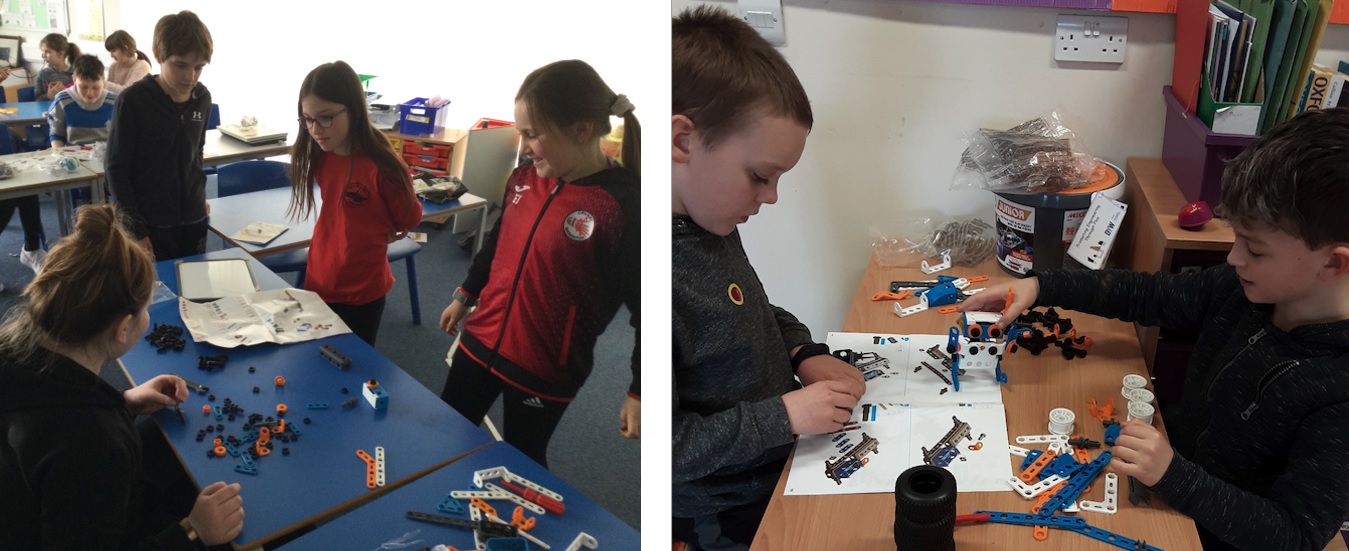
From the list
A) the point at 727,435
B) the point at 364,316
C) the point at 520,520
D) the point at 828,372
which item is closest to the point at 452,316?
the point at 364,316

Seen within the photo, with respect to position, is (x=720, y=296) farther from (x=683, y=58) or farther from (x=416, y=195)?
(x=416, y=195)

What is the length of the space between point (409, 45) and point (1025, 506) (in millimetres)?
743

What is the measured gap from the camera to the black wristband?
124 centimetres

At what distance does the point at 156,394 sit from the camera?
0.64 metres

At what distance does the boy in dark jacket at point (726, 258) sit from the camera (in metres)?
1.00

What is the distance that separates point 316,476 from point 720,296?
1.73 ft

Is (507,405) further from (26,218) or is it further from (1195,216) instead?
(1195,216)

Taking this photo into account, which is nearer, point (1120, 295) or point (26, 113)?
point (26, 113)

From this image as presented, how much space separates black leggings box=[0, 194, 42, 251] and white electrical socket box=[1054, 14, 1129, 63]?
1527 millimetres

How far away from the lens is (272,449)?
0.67 metres

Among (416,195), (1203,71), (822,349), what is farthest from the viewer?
(1203,71)

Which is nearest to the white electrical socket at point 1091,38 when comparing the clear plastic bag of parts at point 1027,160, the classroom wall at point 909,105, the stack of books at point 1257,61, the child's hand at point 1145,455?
the classroom wall at point 909,105

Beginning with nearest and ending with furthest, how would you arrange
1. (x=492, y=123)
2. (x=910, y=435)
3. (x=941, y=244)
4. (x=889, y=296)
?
(x=492, y=123) → (x=910, y=435) → (x=889, y=296) → (x=941, y=244)

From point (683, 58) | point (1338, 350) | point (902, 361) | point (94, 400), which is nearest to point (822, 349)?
point (902, 361)
